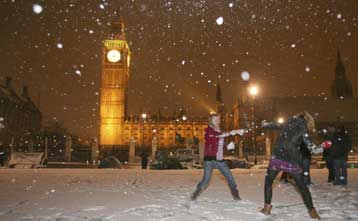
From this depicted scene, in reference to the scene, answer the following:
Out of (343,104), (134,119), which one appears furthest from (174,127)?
(343,104)

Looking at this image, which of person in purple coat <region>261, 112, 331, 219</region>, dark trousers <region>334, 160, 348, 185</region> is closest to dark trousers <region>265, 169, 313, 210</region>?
person in purple coat <region>261, 112, 331, 219</region>

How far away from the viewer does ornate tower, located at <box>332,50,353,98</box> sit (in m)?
77.7

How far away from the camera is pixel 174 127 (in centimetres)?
9412

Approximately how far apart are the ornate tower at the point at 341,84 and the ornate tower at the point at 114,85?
49.3m

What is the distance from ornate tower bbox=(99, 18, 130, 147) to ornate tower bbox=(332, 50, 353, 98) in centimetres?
4929

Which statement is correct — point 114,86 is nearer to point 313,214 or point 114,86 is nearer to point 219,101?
point 219,101

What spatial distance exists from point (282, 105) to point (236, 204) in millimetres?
65653

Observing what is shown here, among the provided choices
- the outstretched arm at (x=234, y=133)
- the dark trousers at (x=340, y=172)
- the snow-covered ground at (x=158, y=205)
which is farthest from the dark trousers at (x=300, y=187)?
the dark trousers at (x=340, y=172)

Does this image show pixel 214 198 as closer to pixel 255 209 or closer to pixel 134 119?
pixel 255 209

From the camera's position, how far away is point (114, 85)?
78812 mm

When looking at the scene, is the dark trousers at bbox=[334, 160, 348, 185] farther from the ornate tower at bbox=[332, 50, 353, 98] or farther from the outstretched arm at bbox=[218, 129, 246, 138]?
the ornate tower at bbox=[332, 50, 353, 98]

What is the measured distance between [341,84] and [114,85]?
173ft

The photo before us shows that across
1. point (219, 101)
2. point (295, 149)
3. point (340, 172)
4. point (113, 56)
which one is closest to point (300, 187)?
point (295, 149)

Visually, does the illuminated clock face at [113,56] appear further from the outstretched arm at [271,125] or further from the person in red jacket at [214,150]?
the outstretched arm at [271,125]
